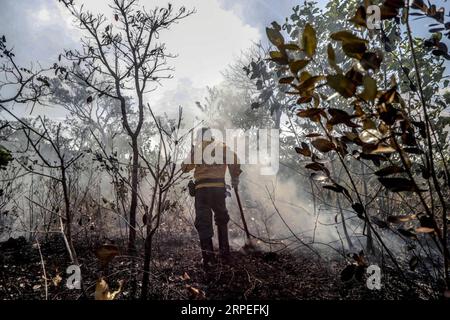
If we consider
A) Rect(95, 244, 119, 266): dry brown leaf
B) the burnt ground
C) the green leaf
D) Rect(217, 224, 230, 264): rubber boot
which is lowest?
the burnt ground

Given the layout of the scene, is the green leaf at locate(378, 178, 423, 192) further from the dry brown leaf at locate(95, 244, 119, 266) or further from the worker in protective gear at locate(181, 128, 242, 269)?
the worker in protective gear at locate(181, 128, 242, 269)

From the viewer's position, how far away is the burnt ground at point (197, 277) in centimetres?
231

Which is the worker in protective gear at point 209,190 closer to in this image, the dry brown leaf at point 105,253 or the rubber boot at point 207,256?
the rubber boot at point 207,256

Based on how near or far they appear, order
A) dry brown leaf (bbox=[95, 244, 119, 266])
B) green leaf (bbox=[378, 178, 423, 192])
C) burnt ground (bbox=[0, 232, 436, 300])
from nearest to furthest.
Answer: green leaf (bbox=[378, 178, 423, 192]) < dry brown leaf (bbox=[95, 244, 119, 266]) < burnt ground (bbox=[0, 232, 436, 300])

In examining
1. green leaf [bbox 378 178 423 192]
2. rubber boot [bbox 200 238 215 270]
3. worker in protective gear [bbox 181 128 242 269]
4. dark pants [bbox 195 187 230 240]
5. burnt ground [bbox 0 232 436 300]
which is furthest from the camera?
dark pants [bbox 195 187 230 240]

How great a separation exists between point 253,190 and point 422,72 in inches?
358

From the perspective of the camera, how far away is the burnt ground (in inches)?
91.0

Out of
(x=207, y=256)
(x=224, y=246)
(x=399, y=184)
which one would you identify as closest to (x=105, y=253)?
(x=399, y=184)

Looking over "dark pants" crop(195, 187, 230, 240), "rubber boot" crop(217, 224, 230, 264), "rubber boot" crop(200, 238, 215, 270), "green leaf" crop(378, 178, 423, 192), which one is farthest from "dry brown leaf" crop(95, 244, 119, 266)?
"dark pants" crop(195, 187, 230, 240)

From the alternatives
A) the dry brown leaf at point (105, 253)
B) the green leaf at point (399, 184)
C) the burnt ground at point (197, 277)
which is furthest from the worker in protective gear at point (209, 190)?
the green leaf at point (399, 184)

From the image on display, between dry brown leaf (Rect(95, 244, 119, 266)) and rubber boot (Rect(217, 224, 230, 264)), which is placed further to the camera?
rubber boot (Rect(217, 224, 230, 264))

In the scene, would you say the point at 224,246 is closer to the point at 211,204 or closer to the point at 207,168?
the point at 211,204

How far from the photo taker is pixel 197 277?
2.94m
